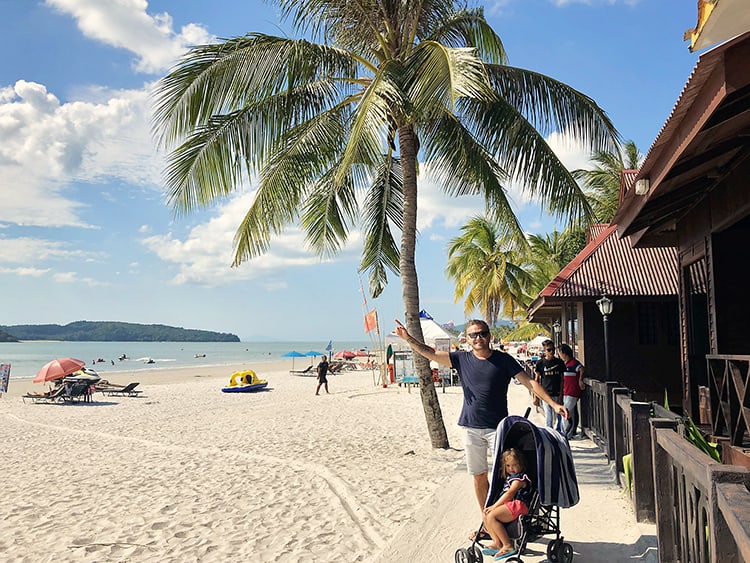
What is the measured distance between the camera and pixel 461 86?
24.1ft

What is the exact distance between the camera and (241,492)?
27.1 feet

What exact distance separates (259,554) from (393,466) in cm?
420

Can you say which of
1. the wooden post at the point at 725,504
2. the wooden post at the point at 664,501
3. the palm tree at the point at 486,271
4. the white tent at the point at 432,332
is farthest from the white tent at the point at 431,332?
the wooden post at the point at 725,504

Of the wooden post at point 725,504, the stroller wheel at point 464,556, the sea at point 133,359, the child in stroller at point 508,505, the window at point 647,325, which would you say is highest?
the window at point 647,325

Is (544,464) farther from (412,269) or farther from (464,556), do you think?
(412,269)

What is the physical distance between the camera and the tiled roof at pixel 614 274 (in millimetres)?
13320

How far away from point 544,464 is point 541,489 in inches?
6.6

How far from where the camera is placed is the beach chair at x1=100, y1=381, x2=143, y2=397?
985 inches

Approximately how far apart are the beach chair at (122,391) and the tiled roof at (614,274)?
17256 mm

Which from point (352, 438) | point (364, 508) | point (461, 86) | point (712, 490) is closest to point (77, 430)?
point (352, 438)

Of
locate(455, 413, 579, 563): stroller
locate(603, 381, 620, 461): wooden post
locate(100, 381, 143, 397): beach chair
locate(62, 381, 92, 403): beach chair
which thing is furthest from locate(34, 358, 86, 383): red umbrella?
locate(455, 413, 579, 563): stroller

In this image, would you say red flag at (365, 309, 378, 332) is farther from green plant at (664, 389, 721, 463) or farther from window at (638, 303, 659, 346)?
green plant at (664, 389, 721, 463)

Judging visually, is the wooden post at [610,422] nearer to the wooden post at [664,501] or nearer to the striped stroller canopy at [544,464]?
the striped stroller canopy at [544,464]

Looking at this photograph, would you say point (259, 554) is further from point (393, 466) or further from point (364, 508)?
point (393, 466)
